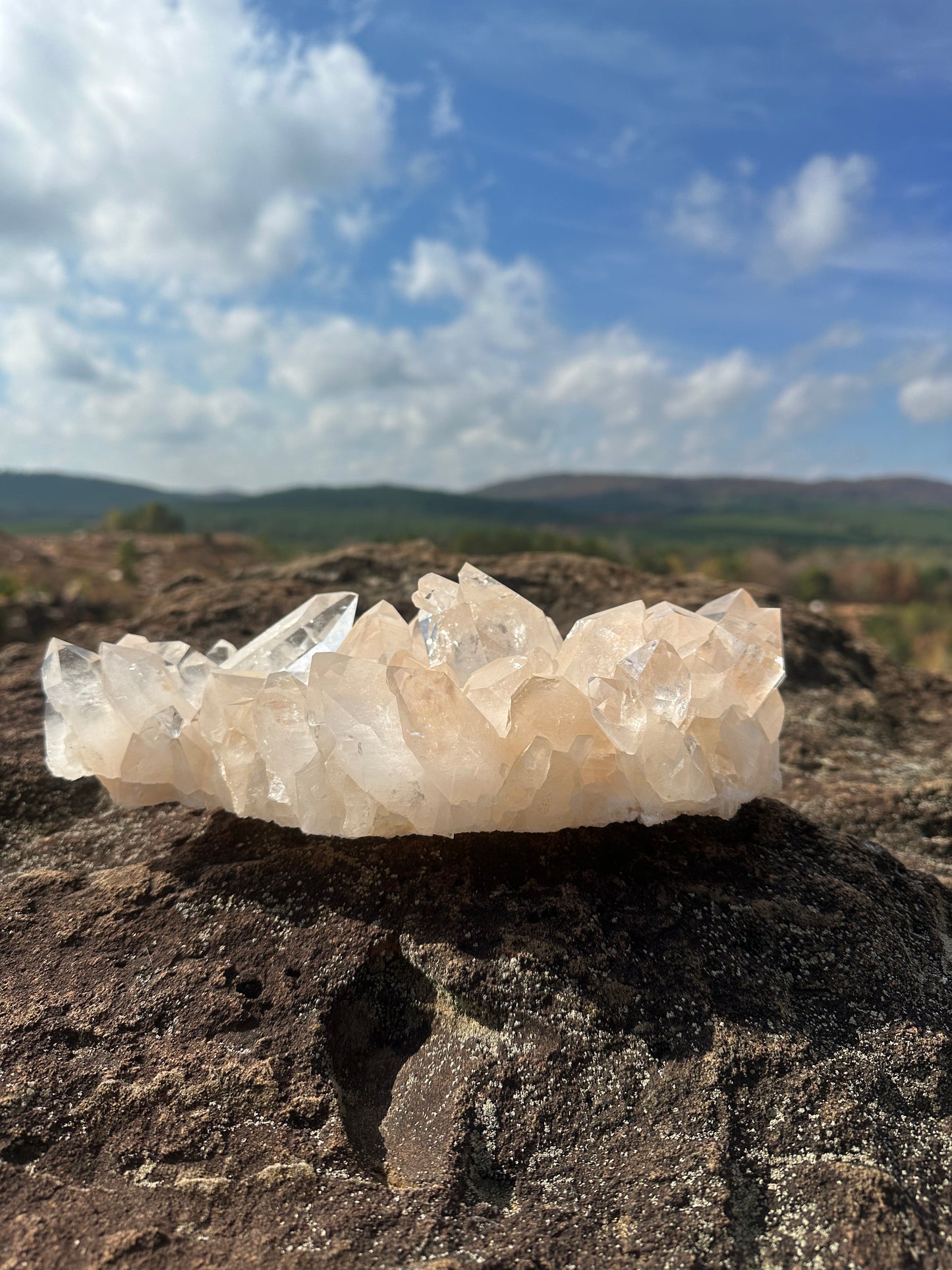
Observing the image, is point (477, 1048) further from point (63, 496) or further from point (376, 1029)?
point (63, 496)

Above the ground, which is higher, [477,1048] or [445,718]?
[445,718]

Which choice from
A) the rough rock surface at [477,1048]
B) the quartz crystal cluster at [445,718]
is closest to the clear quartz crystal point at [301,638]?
the quartz crystal cluster at [445,718]

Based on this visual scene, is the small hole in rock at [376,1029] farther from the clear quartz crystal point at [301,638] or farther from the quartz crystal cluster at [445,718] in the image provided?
the clear quartz crystal point at [301,638]

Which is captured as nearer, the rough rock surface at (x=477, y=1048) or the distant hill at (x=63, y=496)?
the rough rock surface at (x=477, y=1048)

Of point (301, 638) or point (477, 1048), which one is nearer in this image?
point (477, 1048)

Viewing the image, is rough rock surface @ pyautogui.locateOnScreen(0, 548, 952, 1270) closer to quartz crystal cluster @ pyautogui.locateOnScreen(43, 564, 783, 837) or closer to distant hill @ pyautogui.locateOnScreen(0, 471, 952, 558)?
quartz crystal cluster @ pyautogui.locateOnScreen(43, 564, 783, 837)

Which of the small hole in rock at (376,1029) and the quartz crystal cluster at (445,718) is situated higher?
the quartz crystal cluster at (445,718)

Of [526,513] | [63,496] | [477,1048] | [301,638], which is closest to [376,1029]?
[477,1048]
